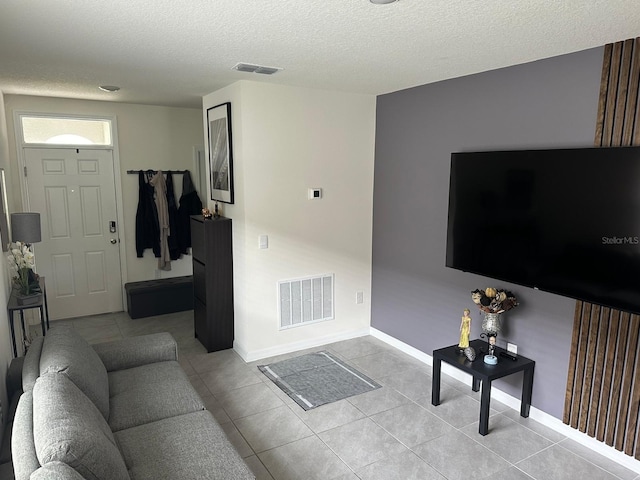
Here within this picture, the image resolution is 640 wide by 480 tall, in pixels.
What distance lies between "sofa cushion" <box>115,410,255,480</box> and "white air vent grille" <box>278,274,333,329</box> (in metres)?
1.89

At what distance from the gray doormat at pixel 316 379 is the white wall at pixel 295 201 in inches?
11.9

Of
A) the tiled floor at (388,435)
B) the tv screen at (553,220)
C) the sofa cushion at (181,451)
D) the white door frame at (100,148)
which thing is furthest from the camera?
the white door frame at (100,148)

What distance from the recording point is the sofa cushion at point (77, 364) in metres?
2.26

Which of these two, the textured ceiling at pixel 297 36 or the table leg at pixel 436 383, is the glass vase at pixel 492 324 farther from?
the textured ceiling at pixel 297 36

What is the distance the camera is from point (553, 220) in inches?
107

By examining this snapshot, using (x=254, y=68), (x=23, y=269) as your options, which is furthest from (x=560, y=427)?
(x=23, y=269)

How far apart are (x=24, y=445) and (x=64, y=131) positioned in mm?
4196

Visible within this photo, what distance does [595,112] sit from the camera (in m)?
2.66

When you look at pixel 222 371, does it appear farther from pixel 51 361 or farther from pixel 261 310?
pixel 51 361

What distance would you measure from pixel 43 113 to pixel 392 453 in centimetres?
474

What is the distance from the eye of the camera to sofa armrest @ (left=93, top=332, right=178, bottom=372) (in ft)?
9.77

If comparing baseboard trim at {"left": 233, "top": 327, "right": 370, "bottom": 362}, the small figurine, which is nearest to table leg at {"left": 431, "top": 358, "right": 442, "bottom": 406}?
the small figurine

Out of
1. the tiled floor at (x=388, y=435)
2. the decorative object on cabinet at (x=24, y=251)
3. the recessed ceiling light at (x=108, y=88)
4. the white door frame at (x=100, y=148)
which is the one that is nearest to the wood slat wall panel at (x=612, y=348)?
the tiled floor at (x=388, y=435)

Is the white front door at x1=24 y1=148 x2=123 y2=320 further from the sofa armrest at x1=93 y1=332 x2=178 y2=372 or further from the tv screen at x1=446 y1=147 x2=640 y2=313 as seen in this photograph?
the tv screen at x1=446 y1=147 x2=640 y2=313
